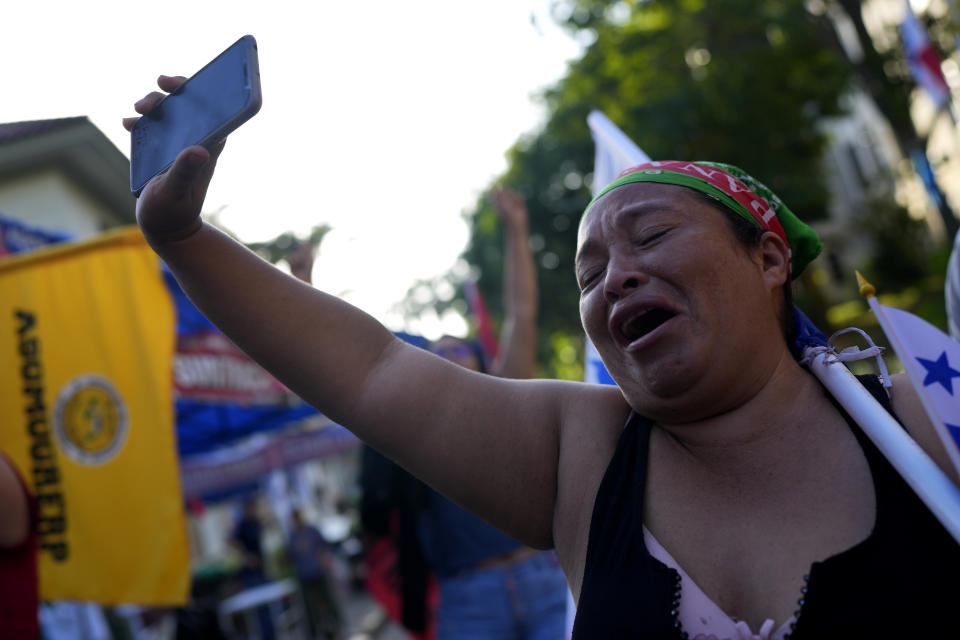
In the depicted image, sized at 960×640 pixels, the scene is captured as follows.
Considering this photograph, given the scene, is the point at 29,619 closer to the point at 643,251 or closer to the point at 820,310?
the point at 643,251

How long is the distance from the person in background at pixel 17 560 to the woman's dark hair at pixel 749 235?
1.94 m

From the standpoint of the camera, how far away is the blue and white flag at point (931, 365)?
53.3 inches

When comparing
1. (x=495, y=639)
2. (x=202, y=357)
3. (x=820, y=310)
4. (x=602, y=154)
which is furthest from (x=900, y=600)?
(x=820, y=310)

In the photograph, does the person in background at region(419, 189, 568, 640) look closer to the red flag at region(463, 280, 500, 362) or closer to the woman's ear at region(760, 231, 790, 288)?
the woman's ear at region(760, 231, 790, 288)

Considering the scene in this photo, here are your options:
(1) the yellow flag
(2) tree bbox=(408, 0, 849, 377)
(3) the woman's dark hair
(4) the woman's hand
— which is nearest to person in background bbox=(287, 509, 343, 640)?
(1) the yellow flag

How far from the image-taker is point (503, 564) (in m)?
3.60

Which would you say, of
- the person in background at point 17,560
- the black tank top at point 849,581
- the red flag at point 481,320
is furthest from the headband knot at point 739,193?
the red flag at point 481,320

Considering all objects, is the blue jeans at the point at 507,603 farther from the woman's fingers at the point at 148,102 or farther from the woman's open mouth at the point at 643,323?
the woman's fingers at the point at 148,102

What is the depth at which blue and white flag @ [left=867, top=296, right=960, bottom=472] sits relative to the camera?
53.3 inches

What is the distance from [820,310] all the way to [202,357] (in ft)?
47.1

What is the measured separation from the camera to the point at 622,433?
5.50 feet

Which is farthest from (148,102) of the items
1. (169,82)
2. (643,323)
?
(643,323)

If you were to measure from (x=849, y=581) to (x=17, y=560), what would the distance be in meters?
2.10

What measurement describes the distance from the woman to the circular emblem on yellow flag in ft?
8.98
